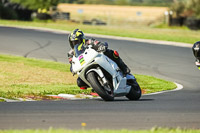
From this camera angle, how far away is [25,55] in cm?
2323

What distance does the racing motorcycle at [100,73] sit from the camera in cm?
1035

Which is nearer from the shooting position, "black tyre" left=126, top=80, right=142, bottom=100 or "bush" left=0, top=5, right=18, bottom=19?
"black tyre" left=126, top=80, right=142, bottom=100

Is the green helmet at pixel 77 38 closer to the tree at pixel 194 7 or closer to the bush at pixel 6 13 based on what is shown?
the bush at pixel 6 13

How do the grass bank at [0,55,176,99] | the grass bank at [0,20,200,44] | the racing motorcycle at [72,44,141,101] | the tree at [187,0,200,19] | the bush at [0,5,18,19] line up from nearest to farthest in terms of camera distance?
the racing motorcycle at [72,44,141,101]
the grass bank at [0,55,176,99]
the grass bank at [0,20,200,44]
the bush at [0,5,18,19]
the tree at [187,0,200,19]

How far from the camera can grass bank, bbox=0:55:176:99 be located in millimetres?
12654

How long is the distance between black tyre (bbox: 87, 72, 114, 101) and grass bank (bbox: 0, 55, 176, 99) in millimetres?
1704

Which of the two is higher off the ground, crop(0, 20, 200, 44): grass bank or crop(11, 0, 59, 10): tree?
crop(0, 20, 200, 44): grass bank

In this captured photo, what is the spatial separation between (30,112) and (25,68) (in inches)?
385

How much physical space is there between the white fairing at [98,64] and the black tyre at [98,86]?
0.41ft

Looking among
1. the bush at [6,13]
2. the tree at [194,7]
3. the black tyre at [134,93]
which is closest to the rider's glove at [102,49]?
the black tyre at [134,93]

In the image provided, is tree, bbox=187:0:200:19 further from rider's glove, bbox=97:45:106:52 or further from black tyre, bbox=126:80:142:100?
rider's glove, bbox=97:45:106:52

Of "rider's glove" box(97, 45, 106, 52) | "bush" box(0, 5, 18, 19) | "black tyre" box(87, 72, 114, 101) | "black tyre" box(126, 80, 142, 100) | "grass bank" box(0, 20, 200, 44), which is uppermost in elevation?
"rider's glove" box(97, 45, 106, 52)

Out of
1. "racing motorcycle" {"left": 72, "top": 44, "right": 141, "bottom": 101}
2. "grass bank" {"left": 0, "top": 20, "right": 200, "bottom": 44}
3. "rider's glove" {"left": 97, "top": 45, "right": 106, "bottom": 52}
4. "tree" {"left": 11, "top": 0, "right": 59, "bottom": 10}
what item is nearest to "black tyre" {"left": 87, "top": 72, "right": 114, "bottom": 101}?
"racing motorcycle" {"left": 72, "top": 44, "right": 141, "bottom": 101}

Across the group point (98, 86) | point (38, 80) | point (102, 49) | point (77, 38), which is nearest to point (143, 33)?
point (38, 80)
